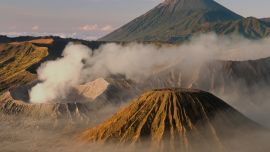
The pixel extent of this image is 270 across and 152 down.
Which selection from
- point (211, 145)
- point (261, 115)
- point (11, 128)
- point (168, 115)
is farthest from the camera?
point (261, 115)

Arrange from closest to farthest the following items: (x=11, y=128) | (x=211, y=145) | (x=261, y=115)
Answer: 1. (x=211, y=145)
2. (x=11, y=128)
3. (x=261, y=115)

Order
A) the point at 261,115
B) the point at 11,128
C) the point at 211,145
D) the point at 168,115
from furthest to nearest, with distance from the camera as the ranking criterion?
1. the point at 261,115
2. the point at 11,128
3. the point at 168,115
4. the point at 211,145

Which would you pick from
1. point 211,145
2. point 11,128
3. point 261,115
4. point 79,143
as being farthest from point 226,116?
point 11,128

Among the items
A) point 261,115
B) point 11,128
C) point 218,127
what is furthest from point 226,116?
point 11,128

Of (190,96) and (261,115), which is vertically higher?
(190,96)

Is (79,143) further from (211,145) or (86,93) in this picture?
(86,93)

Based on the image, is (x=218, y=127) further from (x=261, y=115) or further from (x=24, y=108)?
(x=24, y=108)

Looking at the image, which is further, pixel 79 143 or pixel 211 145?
pixel 79 143
